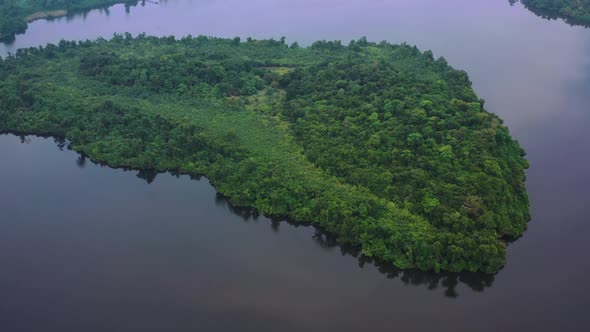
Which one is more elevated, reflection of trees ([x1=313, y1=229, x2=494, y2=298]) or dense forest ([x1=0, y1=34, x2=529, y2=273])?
dense forest ([x1=0, y1=34, x2=529, y2=273])

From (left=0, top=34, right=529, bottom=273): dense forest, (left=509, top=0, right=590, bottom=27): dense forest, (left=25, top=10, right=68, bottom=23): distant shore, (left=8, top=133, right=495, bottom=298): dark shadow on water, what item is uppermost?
(left=509, top=0, right=590, bottom=27): dense forest

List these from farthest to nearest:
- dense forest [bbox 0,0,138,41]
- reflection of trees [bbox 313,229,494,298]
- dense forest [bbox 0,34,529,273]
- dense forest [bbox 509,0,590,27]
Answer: dense forest [bbox 509,0,590,27], dense forest [bbox 0,0,138,41], dense forest [bbox 0,34,529,273], reflection of trees [bbox 313,229,494,298]

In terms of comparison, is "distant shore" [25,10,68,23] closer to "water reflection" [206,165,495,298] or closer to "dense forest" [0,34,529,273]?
"dense forest" [0,34,529,273]

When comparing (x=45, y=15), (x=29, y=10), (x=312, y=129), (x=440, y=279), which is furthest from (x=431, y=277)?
(x=29, y=10)

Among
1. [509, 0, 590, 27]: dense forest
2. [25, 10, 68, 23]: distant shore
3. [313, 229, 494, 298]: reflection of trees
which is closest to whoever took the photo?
[313, 229, 494, 298]: reflection of trees

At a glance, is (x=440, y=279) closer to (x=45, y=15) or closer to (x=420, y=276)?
(x=420, y=276)

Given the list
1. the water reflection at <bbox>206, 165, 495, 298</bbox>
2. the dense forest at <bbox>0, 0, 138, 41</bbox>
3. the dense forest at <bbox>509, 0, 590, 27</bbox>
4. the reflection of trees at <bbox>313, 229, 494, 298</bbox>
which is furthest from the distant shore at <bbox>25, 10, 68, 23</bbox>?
the dense forest at <bbox>509, 0, 590, 27</bbox>
